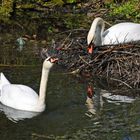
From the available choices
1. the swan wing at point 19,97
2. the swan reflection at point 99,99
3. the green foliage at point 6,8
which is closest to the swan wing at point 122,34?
the swan reflection at point 99,99

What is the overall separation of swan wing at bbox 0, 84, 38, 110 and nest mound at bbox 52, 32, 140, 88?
8.40 feet

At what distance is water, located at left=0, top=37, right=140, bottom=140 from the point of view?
36.0 ft

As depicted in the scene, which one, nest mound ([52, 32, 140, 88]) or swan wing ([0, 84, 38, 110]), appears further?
nest mound ([52, 32, 140, 88])

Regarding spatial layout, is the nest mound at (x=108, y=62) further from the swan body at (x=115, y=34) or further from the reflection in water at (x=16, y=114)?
the reflection in water at (x=16, y=114)

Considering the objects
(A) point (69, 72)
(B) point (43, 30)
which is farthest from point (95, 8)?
(A) point (69, 72)

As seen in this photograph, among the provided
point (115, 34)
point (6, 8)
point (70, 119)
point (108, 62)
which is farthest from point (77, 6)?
point (70, 119)

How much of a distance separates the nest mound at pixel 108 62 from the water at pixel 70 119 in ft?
2.25

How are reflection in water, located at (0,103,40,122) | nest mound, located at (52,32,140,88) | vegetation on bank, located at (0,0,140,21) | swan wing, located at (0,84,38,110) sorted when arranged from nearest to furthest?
reflection in water, located at (0,103,40,122), swan wing, located at (0,84,38,110), nest mound, located at (52,32,140,88), vegetation on bank, located at (0,0,140,21)

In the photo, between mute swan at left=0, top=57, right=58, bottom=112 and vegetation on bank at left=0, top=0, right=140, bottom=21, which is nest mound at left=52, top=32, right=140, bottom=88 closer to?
mute swan at left=0, top=57, right=58, bottom=112

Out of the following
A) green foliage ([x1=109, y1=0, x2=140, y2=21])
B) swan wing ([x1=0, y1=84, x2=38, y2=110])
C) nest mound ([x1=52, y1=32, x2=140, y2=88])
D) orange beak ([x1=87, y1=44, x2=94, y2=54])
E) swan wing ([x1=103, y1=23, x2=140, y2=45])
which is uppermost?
green foliage ([x1=109, y1=0, x2=140, y2=21])

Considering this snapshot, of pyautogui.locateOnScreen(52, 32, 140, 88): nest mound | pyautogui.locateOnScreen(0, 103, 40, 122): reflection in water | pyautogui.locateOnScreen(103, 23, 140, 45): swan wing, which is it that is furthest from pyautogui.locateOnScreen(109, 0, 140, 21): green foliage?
pyautogui.locateOnScreen(0, 103, 40, 122): reflection in water

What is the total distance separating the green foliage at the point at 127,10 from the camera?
2106cm

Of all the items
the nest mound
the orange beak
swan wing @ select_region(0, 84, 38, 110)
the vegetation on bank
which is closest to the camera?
swan wing @ select_region(0, 84, 38, 110)

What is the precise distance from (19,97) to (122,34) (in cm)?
419
